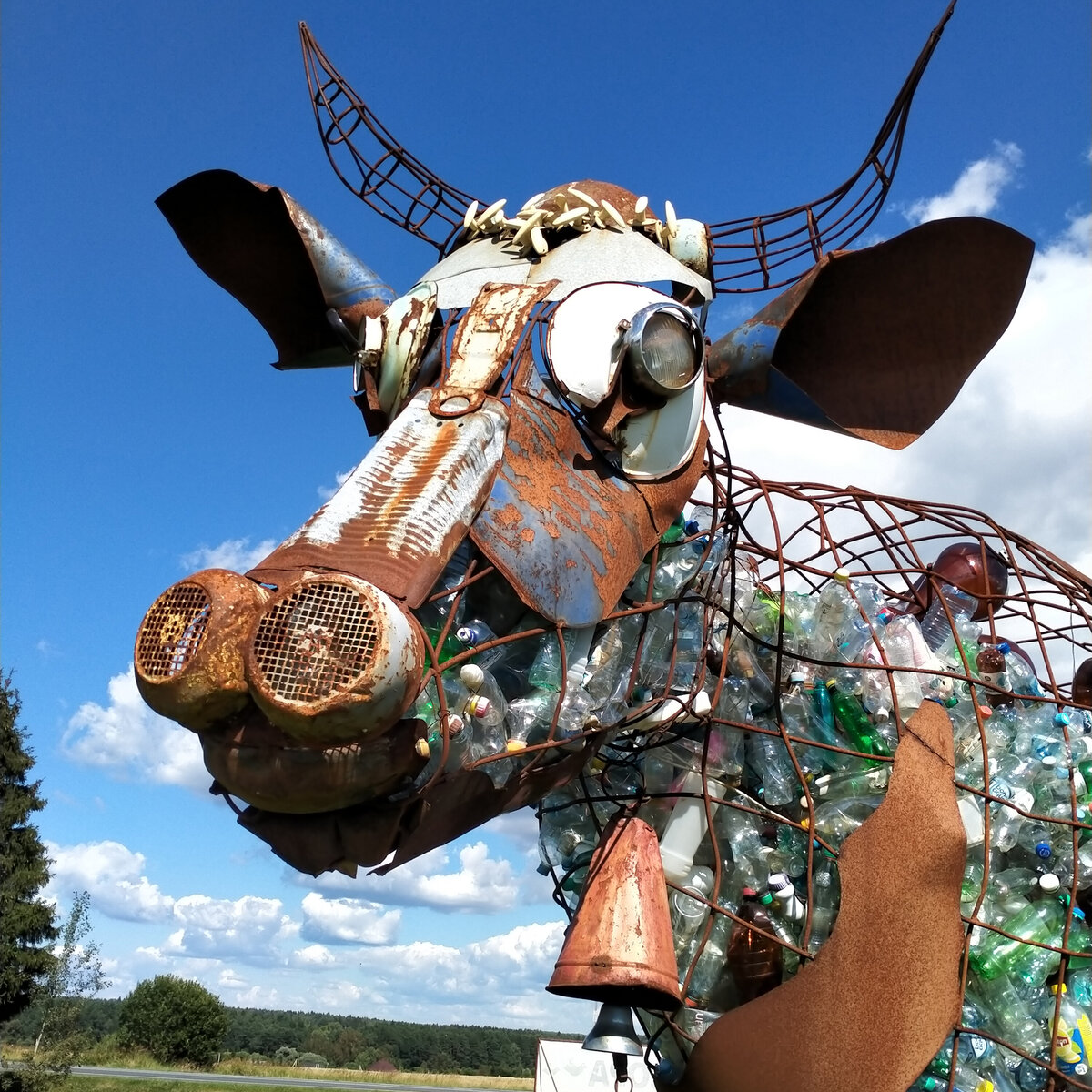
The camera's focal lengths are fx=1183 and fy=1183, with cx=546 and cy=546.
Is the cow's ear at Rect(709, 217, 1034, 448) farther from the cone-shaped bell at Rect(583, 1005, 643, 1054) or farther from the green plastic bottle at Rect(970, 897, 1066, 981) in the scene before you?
the cone-shaped bell at Rect(583, 1005, 643, 1054)

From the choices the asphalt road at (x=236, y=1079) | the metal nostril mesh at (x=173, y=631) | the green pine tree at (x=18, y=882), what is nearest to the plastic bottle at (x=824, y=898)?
the metal nostril mesh at (x=173, y=631)

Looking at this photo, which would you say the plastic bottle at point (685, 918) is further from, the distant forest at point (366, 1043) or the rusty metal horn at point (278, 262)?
the distant forest at point (366, 1043)

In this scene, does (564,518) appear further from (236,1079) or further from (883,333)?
(236,1079)

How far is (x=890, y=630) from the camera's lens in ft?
15.1

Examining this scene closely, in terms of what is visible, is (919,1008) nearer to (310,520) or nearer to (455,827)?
(455,827)

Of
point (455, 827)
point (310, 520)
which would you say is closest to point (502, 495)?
point (310, 520)

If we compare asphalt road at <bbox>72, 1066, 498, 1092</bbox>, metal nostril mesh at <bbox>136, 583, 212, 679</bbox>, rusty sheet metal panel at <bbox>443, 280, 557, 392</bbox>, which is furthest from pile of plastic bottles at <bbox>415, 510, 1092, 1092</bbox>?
asphalt road at <bbox>72, 1066, 498, 1092</bbox>

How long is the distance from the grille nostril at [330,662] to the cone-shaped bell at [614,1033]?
1640 millimetres

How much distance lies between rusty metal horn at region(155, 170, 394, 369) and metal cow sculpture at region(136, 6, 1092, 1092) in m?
0.01

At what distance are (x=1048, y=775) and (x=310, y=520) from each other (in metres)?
2.91

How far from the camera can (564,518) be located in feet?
11.6

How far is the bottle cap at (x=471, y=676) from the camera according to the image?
10.4ft

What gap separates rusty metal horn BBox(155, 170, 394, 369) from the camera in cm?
450

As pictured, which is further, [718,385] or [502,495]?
[718,385]
